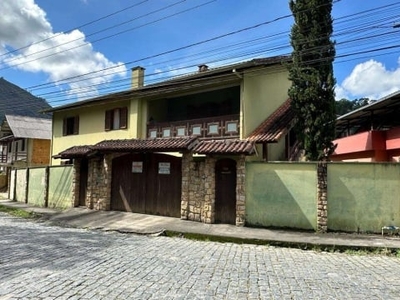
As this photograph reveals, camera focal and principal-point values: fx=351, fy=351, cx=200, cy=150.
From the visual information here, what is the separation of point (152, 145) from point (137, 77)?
10.7m

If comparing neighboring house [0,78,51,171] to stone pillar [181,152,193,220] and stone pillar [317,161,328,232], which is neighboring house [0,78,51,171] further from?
stone pillar [317,161,328,232]

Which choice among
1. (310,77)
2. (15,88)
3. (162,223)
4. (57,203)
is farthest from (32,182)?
(15,88)

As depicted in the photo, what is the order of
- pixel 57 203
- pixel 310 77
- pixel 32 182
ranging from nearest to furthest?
pixel 310 77 → pixel 57 203 → pixel 32 182

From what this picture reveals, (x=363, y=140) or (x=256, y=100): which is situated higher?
(x=256, y=100)

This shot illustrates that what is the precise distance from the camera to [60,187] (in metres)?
17.5

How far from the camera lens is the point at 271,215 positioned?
11.2 metres

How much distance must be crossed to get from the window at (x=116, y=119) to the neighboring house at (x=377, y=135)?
11.3 m

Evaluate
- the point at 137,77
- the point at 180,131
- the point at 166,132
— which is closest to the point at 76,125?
the point at 137,77

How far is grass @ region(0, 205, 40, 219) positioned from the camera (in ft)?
51.2

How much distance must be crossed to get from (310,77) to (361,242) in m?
6.52

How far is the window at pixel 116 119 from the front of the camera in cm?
1992

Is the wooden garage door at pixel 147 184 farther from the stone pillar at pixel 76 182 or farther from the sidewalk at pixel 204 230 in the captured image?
the stone pillar at pixel 76 182

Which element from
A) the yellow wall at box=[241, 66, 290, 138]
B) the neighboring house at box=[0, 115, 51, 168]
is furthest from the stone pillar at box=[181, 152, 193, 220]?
the neighboring house at box=[0, 115, 51, 168]

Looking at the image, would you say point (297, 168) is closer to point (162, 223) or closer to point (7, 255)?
point (162, 223)
